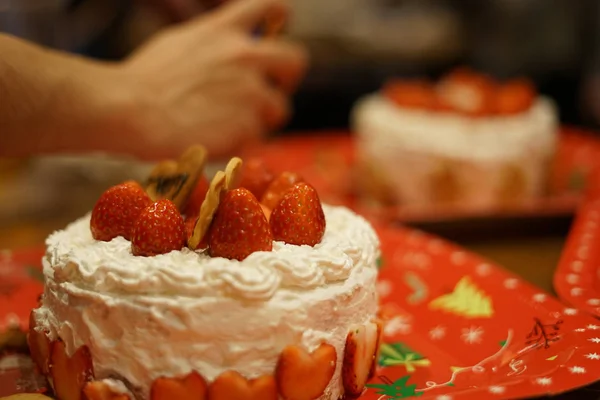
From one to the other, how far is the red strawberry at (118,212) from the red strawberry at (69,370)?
22 cm

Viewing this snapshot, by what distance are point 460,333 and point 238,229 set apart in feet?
2.14

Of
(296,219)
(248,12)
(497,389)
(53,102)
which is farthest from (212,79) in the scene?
(497,389)

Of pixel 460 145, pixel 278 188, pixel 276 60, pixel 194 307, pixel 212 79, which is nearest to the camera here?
pixel 194 307

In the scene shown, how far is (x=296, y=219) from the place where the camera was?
1396mm

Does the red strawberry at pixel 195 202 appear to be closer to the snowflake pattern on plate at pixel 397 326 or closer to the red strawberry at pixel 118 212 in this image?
the red strawberry at pixel 118 212

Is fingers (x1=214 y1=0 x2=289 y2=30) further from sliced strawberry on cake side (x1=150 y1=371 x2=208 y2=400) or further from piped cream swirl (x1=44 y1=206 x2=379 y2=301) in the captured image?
sliced strawberry on cake side (x1=150 y1=371 x2=208 y2=400)

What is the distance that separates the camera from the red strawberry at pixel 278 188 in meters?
1.55

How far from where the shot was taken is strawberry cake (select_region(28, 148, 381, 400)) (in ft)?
4.17

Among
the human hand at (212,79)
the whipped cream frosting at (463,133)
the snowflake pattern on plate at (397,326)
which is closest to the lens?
the snowflake pattern on plate at (397,326)

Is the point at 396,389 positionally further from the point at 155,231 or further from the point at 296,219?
the point at 155,231

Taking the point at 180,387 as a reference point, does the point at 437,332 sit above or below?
below

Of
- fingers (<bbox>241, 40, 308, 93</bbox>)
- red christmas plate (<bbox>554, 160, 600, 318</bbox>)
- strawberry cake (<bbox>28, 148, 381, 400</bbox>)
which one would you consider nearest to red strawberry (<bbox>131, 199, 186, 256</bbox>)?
strawberry cake (<bbox>28, 148, 381, 400</bbox>)

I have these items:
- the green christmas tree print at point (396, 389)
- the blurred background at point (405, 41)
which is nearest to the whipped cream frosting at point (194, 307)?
the green christmas tree print at point (396, 389)

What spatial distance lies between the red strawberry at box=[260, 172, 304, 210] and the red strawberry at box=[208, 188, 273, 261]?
0.21 meters
